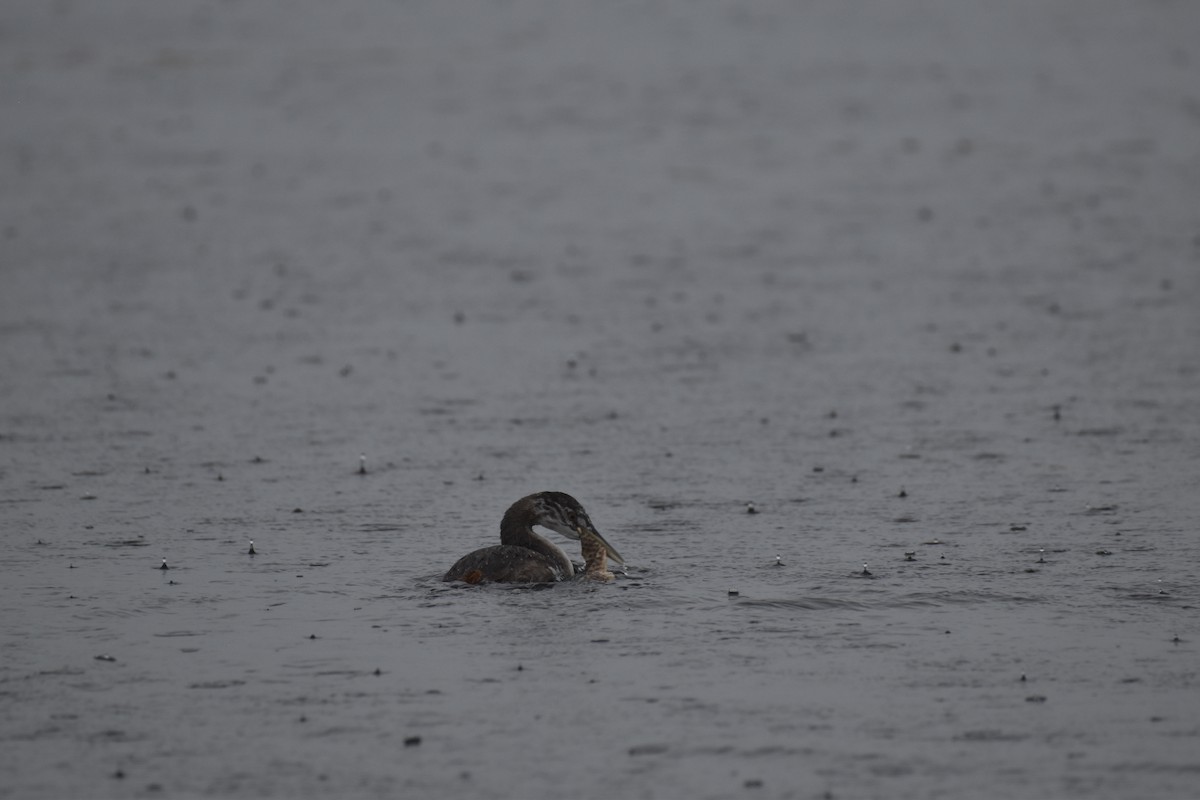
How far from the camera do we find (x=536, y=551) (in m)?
11.0

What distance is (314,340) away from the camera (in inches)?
717

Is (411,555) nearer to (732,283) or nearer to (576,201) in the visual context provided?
(732,283)

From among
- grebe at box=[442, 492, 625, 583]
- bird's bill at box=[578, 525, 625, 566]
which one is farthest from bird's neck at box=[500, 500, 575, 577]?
bird's bill at box=[578, 525, 625, 566]

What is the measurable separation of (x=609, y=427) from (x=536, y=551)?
156 inches

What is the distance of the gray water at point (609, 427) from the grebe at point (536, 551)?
0.83 ft

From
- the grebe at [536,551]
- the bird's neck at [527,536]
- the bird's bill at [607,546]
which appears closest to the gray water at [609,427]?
the bird's bill at [607,546]

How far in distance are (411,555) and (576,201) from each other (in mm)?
14657

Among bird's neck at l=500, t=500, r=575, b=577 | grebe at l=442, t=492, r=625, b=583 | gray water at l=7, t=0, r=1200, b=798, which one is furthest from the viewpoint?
bird's neck at l=500, t=500, r=575, b=577

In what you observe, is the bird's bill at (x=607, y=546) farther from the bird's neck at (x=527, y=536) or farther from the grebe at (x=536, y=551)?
the bird's neck at (x=527, y=536)

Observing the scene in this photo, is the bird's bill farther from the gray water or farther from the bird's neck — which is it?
the bird's neck

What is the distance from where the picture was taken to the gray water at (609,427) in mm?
8477

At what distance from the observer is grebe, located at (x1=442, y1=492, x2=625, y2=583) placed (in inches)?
422

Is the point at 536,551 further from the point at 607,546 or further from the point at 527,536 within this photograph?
the point at 607,546

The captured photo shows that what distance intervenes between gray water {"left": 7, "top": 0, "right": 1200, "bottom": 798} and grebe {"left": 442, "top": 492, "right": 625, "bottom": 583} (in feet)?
0.83
